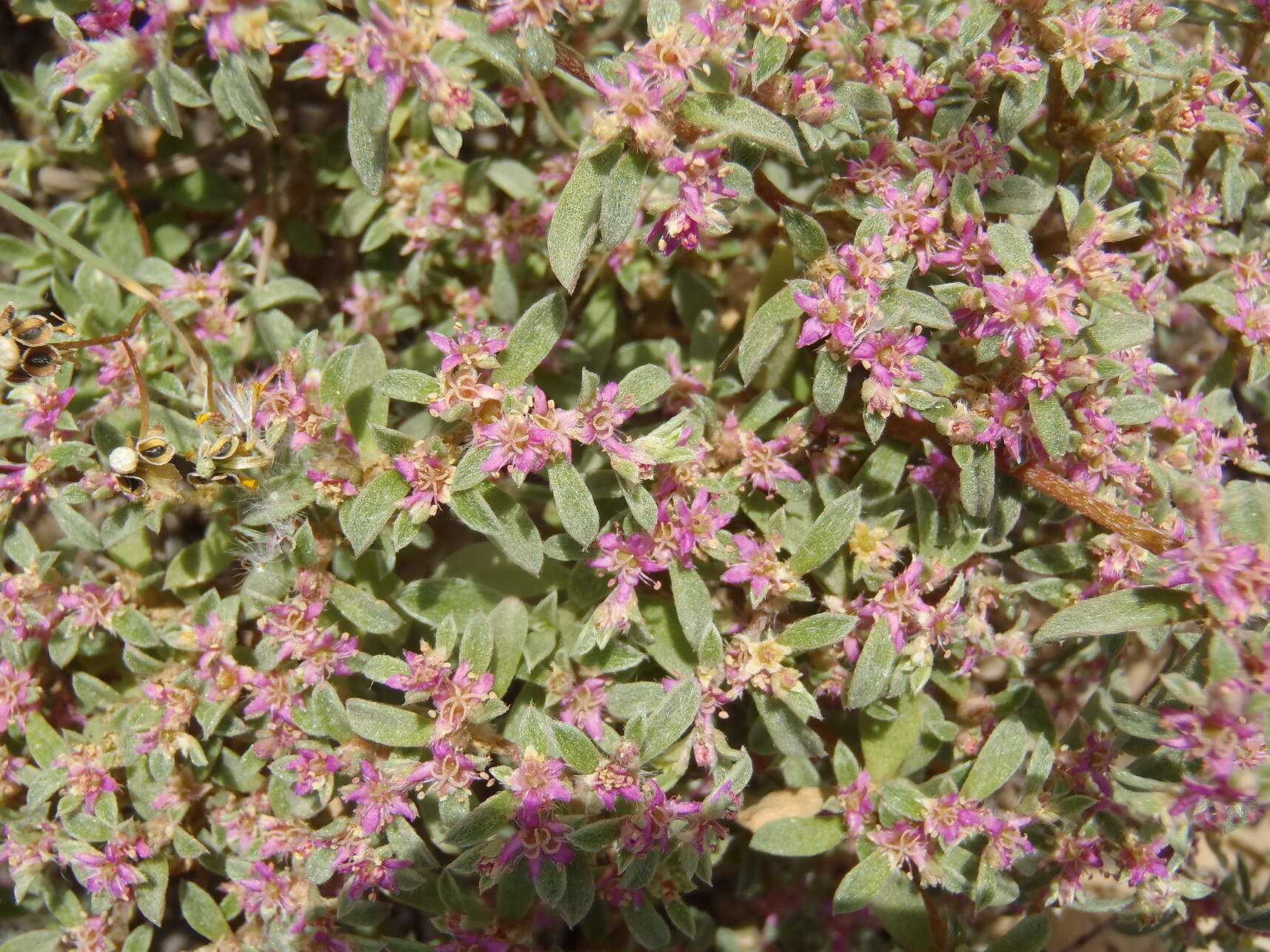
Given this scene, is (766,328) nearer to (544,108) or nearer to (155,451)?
(544,108)

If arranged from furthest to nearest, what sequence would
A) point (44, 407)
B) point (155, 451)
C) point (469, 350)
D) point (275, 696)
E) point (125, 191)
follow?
point (125, 191) < point (44, 407) < point (275, 696) < point (155, 451) < point (469, 350)

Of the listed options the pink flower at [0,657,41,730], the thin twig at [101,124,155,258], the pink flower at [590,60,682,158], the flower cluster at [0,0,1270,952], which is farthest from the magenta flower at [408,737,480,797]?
the thin twig at [101,124,155,258]

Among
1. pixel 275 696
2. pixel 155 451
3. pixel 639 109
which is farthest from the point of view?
pixel 275 696

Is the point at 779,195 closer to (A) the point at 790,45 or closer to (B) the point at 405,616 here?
(A) the point at 790,45

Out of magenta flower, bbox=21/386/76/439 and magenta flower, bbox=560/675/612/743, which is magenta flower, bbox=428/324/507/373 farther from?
magenta flower, bbox=21/386/76/439

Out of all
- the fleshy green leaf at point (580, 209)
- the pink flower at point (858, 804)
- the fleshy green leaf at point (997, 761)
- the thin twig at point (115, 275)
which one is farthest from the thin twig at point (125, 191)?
the fleshy green leaf at point (997, 761)

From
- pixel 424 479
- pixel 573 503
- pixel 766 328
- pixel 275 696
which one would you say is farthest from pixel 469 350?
pixel 275 696

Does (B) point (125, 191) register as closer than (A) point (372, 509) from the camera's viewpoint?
No

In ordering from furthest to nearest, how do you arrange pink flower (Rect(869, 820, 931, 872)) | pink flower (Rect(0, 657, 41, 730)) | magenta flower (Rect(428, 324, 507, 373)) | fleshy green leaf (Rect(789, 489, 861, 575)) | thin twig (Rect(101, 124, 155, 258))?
1. thin twig (Rect(101, 124, 155, 258))
2. pink flower (Rect(0, 657, 41, 730))
3. pink flower (Rect(869, 820, 931, 872))
4. fleshy green leaf (Rect(789, 489, 861, 575))
5. magenta flower (Rect(428, 324, 507, 373))

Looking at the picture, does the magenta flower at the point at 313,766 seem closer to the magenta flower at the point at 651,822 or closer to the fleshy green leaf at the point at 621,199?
the magenta flower at the point at 651,822
